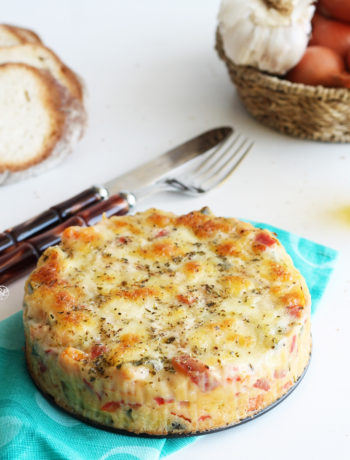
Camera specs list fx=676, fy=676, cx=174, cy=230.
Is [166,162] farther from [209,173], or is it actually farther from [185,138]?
[185,138]

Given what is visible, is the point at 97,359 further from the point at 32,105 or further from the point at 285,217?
the point at 32,105

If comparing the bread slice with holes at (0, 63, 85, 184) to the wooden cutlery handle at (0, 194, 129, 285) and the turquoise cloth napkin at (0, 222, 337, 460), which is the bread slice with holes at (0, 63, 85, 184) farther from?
the turquoise cloth napkin at (0, 222, 337, 460)

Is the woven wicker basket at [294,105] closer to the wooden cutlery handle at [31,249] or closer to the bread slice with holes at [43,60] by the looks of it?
the bread slice with holes at [43,60]

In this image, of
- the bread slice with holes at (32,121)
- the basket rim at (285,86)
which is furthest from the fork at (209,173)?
the bread slice with holes at (32,121)

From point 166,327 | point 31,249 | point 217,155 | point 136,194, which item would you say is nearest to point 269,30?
point 217,155

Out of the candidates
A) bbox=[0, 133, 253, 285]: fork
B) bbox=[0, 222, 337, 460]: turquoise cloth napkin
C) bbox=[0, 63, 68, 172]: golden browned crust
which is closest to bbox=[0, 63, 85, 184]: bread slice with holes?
bbox=[0, 63, 68, 172]: golden browned crust

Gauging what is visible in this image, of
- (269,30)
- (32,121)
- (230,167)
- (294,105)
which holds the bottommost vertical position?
(230,167)

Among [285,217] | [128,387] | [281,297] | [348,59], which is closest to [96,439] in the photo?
[128,387]
